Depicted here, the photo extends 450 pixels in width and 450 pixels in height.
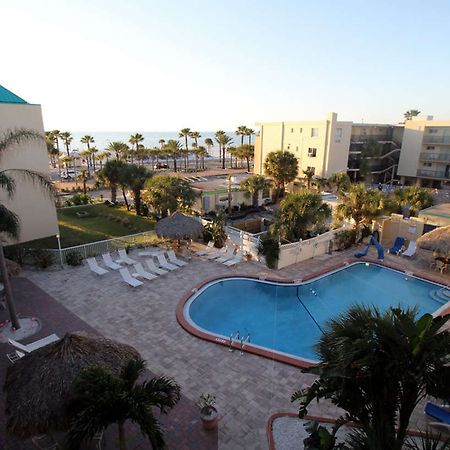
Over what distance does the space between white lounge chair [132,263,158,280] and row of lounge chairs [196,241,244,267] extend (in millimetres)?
3722

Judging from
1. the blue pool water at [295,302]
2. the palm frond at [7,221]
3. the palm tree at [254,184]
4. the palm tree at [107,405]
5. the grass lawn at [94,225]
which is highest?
the palm frond at [7,221]

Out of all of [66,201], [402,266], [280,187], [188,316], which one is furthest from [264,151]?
[188,316]

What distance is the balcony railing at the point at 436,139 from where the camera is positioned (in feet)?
147

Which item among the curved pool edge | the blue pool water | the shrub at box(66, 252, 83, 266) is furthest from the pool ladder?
the shrub at box(66, 252, 83, 266)

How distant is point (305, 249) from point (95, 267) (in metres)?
11.6

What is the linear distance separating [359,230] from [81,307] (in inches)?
695

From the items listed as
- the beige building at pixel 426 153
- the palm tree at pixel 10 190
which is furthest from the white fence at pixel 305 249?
the beige building at pixel 426 153

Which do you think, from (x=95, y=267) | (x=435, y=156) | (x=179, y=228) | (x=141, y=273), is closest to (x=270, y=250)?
(x=179, y=228)

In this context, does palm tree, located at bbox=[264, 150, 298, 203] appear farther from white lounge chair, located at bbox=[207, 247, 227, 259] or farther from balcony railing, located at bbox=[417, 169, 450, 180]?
balcony railing, located at bbox=[417, 169, 450, 180]

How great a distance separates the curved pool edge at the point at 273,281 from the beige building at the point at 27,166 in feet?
40.5

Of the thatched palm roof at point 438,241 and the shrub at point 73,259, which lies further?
the thatched palm roof at point 438,241

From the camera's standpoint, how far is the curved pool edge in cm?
1069

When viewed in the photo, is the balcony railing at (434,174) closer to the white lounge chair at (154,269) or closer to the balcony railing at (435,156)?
the balcony railing at (435,156)

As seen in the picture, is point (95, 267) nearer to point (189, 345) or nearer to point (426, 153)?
point (189, 345)
